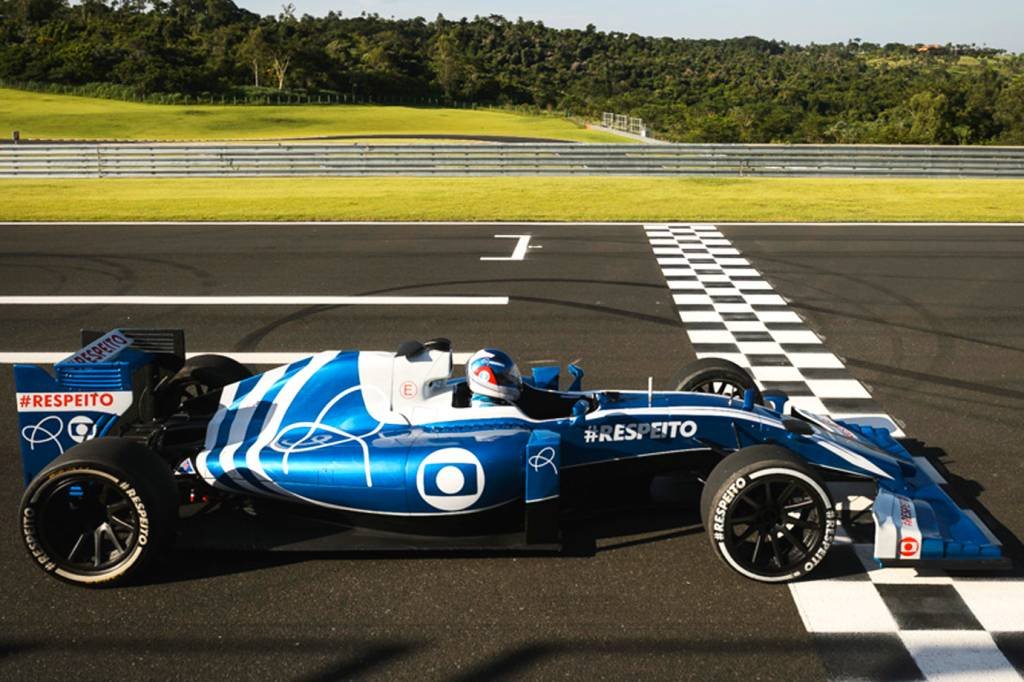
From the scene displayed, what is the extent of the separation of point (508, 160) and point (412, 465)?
71.5 feet

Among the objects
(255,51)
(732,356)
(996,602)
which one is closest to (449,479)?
(996,602)

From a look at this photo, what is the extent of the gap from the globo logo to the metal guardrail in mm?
21323

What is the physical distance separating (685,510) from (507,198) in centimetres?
1686

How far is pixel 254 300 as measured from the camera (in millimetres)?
12789

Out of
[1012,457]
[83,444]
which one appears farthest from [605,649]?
[1012,457]

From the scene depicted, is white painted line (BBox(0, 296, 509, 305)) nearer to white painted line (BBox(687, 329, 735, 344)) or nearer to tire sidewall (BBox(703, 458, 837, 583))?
white painted line (BBox(687, 329, 735, 344))

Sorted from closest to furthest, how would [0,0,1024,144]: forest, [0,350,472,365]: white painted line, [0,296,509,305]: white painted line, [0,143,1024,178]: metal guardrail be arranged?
[0,350,472,365]: white painted line < [0,296,509,305]: white painted line < [0,143,1024,178]: metal guardrail < [0,0,1024,144]: forest

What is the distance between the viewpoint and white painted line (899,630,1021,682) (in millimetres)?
4645

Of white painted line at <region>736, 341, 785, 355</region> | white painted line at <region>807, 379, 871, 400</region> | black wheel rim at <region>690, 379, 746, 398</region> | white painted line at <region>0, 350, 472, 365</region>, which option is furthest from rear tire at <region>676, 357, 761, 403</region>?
white painted line at <region>0, 350, 472, 365</region>

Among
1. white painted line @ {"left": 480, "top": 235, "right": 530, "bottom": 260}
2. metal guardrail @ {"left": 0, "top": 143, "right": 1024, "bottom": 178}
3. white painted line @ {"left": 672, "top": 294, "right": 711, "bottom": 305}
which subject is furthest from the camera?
metal guardrail @ {"left": 0, "top": 143, "right": 1024, "bottom": 178}

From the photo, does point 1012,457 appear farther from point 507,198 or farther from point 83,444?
point 507,198

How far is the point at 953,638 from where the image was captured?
16.2ft

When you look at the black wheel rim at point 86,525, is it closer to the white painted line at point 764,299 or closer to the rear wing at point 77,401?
the rear wing at point 77,401

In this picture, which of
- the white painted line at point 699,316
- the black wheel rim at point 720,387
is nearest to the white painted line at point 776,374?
the white painted line at point 699,316
